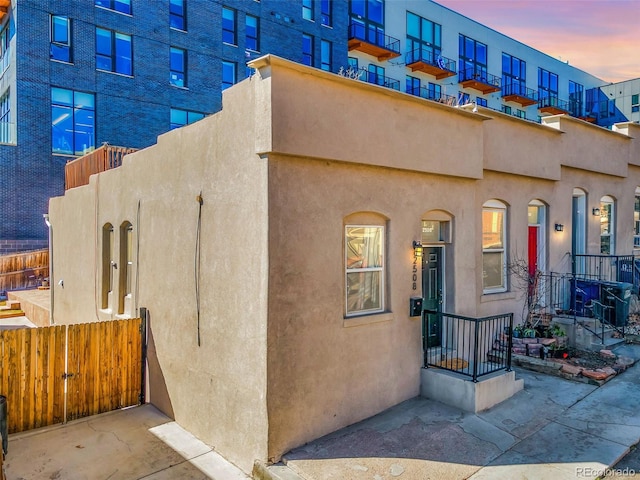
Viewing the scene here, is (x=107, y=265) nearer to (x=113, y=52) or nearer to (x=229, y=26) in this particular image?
(x=113, y=52)

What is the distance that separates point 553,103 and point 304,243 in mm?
38588

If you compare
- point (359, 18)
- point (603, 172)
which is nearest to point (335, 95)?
point (603, 172)

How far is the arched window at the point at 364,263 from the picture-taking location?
6.88 m

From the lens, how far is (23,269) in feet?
66.9

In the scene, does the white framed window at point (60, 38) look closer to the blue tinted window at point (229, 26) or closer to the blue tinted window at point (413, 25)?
the blue tinted window at point (229, 26)

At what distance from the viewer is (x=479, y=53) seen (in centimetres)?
3306

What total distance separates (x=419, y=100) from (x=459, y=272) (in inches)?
129

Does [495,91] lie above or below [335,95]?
above

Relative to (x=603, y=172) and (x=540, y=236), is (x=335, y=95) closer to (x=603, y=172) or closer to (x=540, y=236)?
(x=540, y=236)

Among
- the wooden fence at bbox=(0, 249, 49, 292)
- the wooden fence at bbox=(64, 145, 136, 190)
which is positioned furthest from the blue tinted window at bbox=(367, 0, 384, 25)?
the wooden fence at bbox=(0, 249, 49, 292)

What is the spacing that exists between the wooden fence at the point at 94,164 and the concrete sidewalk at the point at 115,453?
6495mm

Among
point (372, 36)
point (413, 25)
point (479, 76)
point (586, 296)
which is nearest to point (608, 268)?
point (586, 296)

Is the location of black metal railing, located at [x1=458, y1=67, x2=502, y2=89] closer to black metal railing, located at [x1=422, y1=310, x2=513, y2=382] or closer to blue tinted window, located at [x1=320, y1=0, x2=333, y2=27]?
blue tinted window, located at [x1=320, y1=0, x2=333, y2=27]

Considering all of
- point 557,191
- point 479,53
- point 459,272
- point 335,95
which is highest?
point 479,53
